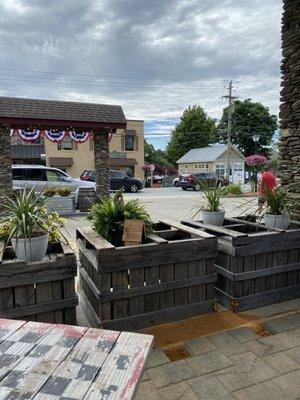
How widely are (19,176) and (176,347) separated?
12.0 meters

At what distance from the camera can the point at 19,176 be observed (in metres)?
13.4

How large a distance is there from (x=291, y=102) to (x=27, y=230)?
11.8 ft

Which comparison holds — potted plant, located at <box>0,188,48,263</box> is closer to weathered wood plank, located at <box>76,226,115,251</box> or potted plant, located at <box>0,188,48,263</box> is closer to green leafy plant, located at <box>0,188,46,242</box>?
green leafy plant, located at <box>0,188,46,242</box>

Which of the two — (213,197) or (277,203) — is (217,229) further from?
(277,203)

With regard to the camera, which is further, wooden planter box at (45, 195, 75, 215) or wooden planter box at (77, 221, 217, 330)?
wooden planter box at (45, 195, 75, 215)

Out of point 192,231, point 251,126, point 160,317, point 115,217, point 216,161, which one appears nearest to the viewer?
point 160,317

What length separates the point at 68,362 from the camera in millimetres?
1368

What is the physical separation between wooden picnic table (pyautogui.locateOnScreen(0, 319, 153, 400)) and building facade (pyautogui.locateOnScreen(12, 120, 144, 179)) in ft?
103

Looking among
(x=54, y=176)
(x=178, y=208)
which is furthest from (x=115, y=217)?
(x=54, y=176)

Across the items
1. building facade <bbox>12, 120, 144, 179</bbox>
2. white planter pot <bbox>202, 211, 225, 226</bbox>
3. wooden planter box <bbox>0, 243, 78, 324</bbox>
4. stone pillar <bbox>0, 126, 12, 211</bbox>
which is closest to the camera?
wooden planter box <bbox>0, 243, 78, 324</bbox>

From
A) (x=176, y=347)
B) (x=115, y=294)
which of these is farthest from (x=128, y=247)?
(x=176, y=347)

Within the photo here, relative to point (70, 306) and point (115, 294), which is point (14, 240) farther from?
point (115, 294)

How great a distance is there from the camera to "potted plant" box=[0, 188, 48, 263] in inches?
109

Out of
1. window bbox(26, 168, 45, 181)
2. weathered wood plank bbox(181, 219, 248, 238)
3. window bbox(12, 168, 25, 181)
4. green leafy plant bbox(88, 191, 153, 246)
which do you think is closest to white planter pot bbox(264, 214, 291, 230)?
weathered wood plank bbox(181, 219, 248, 238)
